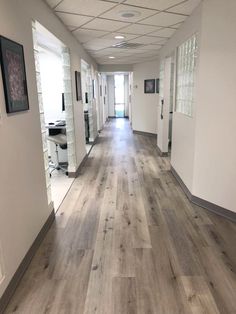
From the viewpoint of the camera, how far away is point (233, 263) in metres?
2.13

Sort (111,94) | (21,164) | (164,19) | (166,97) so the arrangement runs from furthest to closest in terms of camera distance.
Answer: (111,94)
(166,97)
(164,19)
(21,164)

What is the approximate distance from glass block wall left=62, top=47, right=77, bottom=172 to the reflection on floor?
8.8 inches

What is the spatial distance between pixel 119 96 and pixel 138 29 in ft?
36.9

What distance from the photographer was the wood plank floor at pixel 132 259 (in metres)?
1.74

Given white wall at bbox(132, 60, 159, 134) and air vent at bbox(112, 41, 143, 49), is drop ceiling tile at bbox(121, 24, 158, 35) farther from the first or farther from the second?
white wall at bbox(132, 60, 159, 134)

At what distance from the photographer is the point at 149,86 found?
8148 millimetres

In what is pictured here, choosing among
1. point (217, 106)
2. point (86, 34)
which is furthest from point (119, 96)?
point (217, 106)

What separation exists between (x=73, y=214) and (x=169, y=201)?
1299mm

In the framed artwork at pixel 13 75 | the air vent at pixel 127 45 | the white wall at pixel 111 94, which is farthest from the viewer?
the white wall at pixel 111 94

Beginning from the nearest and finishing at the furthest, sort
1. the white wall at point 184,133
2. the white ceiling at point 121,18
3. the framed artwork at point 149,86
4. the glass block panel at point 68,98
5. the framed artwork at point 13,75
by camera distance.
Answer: the framed artwork at point 13,75
the white ceiling at point 121,18
the white wall at point 184,133
the glass block panel at point 68,98
the framed artwork at point 149,86

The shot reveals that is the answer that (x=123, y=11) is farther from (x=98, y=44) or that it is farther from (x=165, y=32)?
(x=98, y=44)

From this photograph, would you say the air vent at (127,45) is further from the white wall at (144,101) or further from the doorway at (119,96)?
the doorway at (119,96)

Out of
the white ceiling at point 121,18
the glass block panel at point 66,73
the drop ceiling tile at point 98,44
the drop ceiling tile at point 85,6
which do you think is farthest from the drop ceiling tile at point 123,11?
the drop ceiling tile at point 98,44

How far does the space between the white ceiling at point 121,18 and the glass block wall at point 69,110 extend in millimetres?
462
